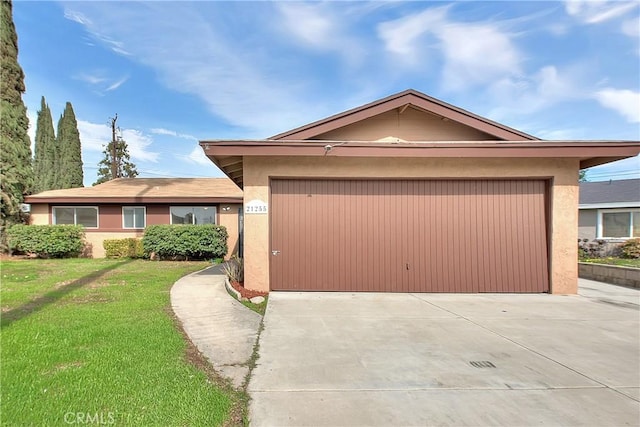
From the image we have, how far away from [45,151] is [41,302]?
35346mm

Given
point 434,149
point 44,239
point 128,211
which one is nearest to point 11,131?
point 44,239

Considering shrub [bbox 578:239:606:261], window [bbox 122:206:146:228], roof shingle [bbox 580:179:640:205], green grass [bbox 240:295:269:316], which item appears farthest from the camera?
roof shingle [bbox 580:179:640:205]

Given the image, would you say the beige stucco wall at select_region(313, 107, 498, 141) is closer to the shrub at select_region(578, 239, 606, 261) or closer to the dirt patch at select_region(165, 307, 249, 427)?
the dirt patch at select_region(165, 307, 249, 427)

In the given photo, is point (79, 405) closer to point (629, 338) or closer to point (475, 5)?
point (629, 338)

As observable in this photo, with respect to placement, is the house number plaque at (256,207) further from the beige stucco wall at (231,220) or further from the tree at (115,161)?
the tree at (115,161)

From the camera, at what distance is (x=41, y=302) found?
248 inches

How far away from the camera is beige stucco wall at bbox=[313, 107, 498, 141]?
8.66 meters

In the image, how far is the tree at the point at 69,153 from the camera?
103 feet

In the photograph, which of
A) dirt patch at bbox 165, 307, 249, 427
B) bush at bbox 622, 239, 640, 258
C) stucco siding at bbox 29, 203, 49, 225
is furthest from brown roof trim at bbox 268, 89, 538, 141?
stucco siding at bbox 29, 203, 49, 225

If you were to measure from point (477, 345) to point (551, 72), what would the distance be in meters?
10.7

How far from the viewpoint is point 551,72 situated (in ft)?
37.0

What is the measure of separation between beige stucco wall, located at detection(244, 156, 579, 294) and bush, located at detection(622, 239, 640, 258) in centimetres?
827

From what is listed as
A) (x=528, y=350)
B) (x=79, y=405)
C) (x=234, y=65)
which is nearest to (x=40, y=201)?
(x=234, y=65)

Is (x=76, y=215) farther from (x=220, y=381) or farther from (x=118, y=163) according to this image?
(x=118, y=163)
